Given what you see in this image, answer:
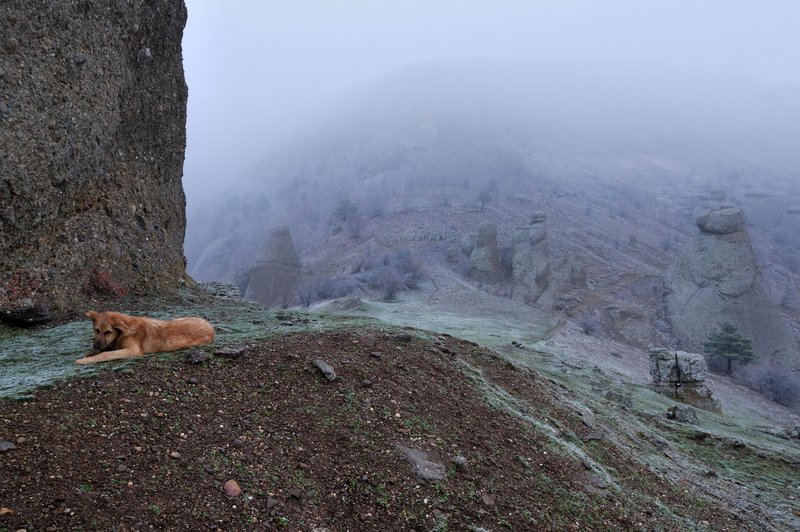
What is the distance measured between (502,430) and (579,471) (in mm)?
890

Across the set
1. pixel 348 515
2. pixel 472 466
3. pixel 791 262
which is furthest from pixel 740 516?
pixel 791 262

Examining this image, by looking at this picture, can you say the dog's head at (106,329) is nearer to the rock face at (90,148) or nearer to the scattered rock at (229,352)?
the scattered rock at (229,352)

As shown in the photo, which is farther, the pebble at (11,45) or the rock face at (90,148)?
the rock face at (90,148)

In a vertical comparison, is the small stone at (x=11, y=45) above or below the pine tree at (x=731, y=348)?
above

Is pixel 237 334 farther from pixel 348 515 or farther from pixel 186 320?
pixel 348 515

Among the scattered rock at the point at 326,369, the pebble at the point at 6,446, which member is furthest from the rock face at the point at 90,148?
the scattered rock at the point at 326,369

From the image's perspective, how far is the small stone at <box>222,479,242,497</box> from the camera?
3.88m

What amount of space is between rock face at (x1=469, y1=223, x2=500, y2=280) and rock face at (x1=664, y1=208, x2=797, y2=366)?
13.3m

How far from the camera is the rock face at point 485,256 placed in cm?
4556

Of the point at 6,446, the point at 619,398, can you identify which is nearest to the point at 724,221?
the point at 619,398

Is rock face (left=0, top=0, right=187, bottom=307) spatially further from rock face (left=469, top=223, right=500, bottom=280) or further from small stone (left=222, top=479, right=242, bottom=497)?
rock face (left=469, top=223, right=500, bottom=280)

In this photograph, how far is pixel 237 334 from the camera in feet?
23.4

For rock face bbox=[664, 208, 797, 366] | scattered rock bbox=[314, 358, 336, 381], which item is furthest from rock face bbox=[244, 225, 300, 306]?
scattered rock bbox=[314, 358, 336, 381]

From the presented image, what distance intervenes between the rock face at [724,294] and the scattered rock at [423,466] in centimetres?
3720
